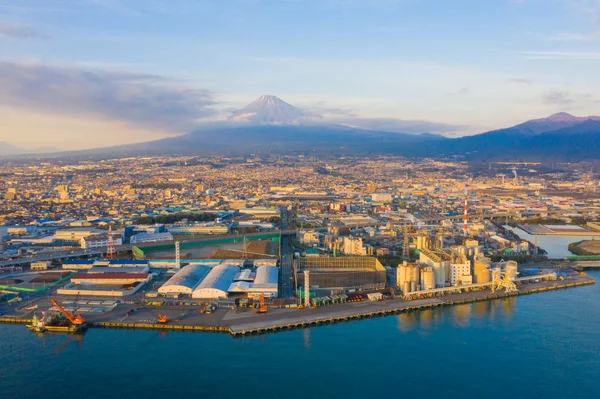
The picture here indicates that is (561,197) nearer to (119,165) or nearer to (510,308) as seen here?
(510,308)

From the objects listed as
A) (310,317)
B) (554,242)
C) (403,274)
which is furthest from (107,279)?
(554,242)

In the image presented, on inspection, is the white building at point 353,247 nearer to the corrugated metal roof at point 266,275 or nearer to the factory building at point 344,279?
the factory building at point 344,279

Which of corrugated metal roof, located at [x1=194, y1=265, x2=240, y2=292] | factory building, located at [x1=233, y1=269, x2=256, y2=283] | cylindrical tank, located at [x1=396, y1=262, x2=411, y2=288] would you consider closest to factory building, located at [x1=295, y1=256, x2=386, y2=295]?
cylindrical tank, located at [x1=396, y1=262, x2=411, y2=288]

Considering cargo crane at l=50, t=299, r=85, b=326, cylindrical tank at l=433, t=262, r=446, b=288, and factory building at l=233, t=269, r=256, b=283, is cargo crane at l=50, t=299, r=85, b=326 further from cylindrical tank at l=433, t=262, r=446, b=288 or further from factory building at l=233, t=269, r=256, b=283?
cylindrical tank at l=433, t=262, r=446, b=288

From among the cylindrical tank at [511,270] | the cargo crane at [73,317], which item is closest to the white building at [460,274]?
the cylindrical tank at [511,270]

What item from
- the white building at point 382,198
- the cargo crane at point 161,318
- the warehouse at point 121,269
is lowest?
the cargo crane at point 161,318

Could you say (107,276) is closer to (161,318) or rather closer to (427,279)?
(161,318)
